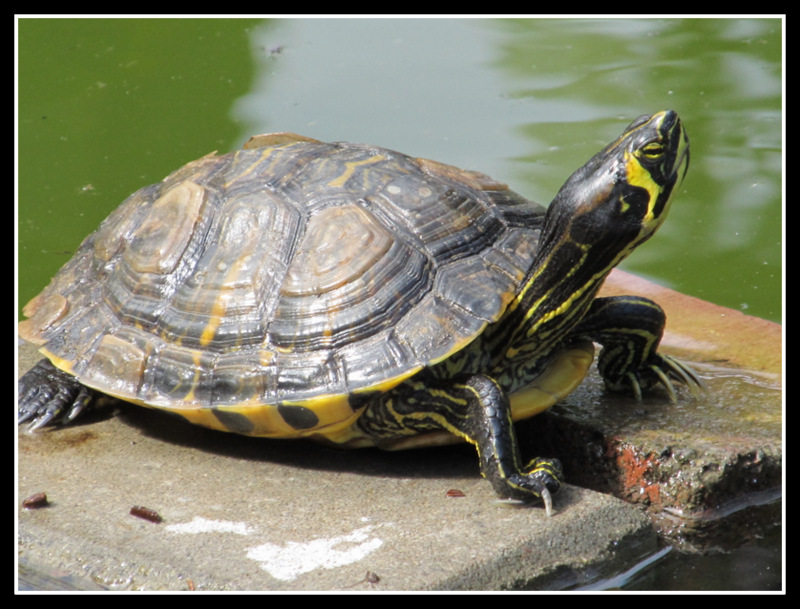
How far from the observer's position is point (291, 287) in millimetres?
3902

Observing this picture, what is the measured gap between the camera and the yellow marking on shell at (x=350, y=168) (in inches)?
162

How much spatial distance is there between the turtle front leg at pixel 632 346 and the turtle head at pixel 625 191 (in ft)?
1.43

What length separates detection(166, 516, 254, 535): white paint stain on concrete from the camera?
3.41 m

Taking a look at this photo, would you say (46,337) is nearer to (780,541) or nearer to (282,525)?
(282,525)

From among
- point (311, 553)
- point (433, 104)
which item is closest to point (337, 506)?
point (311, 553)

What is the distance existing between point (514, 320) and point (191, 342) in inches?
54.8

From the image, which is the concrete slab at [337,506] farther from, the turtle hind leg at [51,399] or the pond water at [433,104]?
the pond water at [433,104]

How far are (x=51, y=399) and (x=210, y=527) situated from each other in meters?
1.36

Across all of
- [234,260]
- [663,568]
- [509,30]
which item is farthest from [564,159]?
[663,568]

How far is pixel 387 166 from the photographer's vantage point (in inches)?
167

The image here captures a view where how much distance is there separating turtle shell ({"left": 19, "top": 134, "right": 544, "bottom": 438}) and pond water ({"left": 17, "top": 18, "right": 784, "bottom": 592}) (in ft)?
5.58

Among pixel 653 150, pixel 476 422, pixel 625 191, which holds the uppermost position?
pixel 653 150

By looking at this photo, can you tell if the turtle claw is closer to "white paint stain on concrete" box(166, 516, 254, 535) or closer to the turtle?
the turtle

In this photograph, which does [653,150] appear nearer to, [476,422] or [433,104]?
[476,422]
